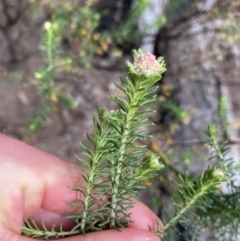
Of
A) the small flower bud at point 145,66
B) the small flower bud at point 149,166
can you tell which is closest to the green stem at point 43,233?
the small flower bud at point 149,166

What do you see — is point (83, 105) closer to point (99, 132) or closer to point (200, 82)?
point (200, 82)

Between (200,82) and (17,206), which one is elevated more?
(200,82)

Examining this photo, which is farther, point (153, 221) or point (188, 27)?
point (188, 27)

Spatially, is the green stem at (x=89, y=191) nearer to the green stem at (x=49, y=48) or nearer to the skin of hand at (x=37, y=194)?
the skin of hand at (x=37, y=194)

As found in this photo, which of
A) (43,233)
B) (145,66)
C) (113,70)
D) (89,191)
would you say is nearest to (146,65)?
(145,66)

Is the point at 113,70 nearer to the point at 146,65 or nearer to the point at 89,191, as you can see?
the point at 89,191

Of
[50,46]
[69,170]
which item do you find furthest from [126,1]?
[69,170]

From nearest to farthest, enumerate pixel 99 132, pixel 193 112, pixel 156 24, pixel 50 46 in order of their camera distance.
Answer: pixel 99 132
pixel 50 46
pixel 156 24
pixel 193 112
